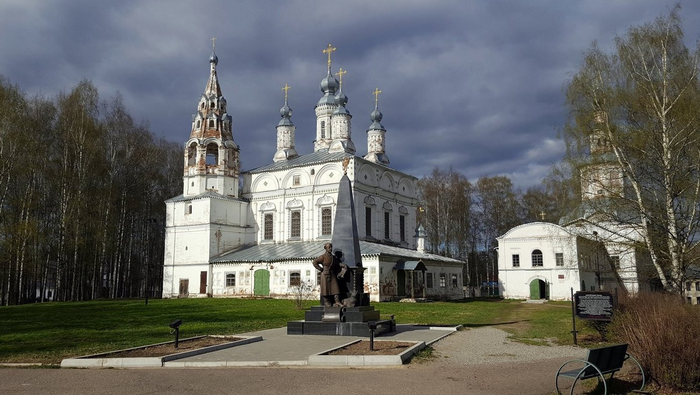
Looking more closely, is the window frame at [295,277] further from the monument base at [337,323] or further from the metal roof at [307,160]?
the monument base at [337,323]

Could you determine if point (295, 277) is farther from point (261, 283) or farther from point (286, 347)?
point (286, 347)

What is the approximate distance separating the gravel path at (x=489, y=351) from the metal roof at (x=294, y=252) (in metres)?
16.8

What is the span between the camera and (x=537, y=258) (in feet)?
119

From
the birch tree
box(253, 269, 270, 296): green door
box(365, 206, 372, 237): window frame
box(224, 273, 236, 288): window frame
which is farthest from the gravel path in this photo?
box(224, 273, 236, 288): window frame

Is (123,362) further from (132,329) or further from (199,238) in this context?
(199,238)

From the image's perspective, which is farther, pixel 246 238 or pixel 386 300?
pixel 246 238

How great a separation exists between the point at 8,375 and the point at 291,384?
14.4 feet

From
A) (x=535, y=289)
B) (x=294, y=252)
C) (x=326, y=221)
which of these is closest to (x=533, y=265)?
(x=535, y=289)

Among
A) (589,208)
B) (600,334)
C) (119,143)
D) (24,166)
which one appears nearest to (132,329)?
(600,334)

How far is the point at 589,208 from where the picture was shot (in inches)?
696

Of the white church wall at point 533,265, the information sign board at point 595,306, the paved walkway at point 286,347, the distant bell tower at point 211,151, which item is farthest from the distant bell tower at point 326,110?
the information sign board at point 595,306

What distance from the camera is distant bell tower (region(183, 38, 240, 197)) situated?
122ft

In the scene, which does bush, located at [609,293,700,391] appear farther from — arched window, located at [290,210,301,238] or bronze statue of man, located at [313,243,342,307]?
arched window, located at [290,210,301,238]

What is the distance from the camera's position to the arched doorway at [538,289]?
36000mm
